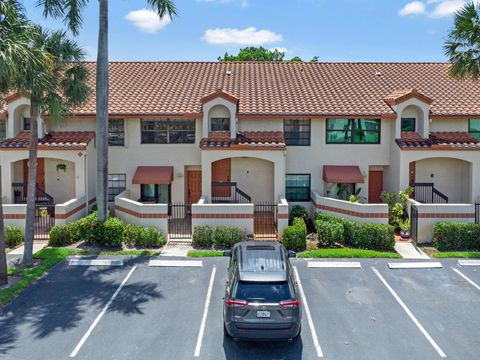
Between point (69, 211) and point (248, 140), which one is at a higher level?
point (248, 140)


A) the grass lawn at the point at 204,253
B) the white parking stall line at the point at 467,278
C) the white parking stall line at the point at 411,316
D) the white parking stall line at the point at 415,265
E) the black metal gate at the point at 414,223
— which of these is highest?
the black metal gate at the point at 414,223

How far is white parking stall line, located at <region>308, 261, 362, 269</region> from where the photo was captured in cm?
1566

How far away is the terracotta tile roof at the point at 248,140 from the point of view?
20.6m

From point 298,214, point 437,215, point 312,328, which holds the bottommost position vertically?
point 312,328

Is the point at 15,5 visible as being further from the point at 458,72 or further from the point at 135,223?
the point at 458,72

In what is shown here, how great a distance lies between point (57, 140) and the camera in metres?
21.2

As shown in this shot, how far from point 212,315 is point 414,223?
34.7 ft

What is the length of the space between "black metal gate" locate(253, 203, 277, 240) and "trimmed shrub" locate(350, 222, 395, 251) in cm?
325

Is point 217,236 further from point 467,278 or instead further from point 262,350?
point 467,278

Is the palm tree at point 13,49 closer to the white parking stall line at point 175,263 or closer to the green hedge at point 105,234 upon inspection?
the green hedge at point 105,234

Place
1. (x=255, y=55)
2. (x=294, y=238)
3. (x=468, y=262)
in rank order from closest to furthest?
1. (x=468, y=262)
2. (x=294, y=238)
3. (x=255, y=55)

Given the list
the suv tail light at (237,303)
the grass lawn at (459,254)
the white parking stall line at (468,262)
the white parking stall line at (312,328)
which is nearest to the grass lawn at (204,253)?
the white parking stall line at (312,328)

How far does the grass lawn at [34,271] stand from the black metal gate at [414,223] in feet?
43.2

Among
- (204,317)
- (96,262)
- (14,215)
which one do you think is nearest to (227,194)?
(96,262)
